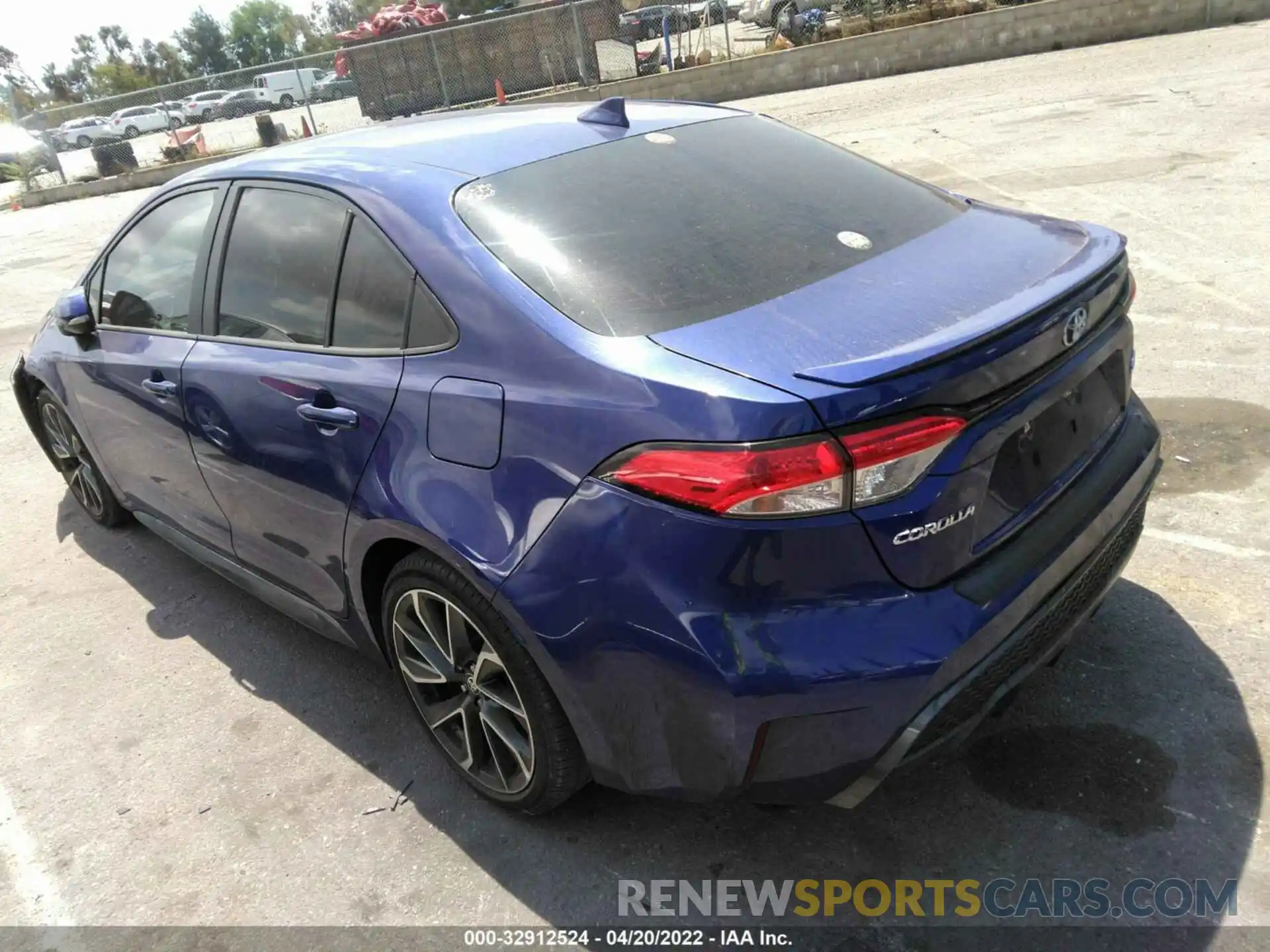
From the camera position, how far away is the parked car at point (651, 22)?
20.7 meters

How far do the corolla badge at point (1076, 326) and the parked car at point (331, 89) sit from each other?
2403 centimetres

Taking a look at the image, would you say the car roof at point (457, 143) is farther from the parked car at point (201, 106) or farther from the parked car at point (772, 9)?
the parked car at point (201, 106)

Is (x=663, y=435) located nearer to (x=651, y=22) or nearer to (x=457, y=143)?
(x=457, y=143)

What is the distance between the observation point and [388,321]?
257cm

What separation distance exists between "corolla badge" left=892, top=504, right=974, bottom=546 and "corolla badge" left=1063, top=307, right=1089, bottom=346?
0.53 meters

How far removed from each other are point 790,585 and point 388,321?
4.35ft

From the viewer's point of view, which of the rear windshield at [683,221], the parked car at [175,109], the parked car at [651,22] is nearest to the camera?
the rear windshield at [683,221]

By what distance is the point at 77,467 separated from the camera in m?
4.76

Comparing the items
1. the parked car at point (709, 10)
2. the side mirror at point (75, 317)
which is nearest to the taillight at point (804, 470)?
the side mirror at point (75, 317)

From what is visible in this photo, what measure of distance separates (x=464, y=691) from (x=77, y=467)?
3.18 metres

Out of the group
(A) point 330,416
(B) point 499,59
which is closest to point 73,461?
(A) point 330,416

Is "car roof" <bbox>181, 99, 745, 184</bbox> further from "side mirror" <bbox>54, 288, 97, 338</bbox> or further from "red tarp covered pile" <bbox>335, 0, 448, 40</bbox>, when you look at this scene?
"red tarp covered pile" <bbox>335, 0, 448, 40</bbox>

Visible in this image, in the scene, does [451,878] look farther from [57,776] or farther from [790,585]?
[57,776]
